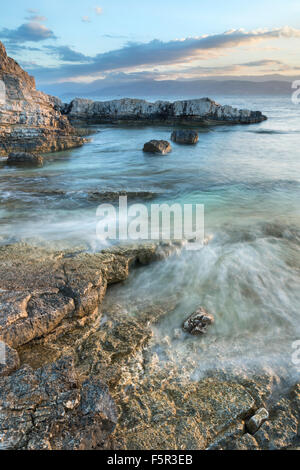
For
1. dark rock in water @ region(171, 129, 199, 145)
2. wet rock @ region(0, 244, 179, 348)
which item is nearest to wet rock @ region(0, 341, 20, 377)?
wet rock @ region(0, 244, 179, 348)

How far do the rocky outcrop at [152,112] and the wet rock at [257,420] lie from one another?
3602cm

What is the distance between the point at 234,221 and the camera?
297 inches

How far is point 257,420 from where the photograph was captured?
258cm

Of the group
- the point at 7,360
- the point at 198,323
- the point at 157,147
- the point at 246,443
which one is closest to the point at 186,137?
the point at 157,147

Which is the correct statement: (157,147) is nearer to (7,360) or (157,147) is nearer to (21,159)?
(21,159)

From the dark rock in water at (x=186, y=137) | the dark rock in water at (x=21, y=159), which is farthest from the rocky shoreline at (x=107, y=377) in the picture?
the dark rock in water at (x=186, y=137)

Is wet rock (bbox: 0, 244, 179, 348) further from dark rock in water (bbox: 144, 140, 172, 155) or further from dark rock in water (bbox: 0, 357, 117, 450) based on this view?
dark rock in water (bbox: 144, 140, 172, 155)

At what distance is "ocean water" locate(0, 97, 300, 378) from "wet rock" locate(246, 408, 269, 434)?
2.11 feet

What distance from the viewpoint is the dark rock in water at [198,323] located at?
12.3ft

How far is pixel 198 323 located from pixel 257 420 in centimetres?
137

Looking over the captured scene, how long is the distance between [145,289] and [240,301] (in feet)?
5.27

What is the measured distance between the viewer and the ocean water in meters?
3.86
